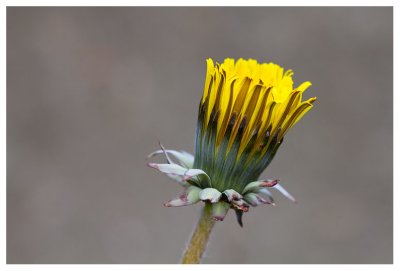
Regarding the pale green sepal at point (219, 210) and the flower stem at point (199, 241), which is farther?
the flower stem at point (199, 241)

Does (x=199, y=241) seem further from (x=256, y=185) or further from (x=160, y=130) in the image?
(x=160, y=130)

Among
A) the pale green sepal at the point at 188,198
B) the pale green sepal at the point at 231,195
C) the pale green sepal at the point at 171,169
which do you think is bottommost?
the pale green sepal at the point at 188,198

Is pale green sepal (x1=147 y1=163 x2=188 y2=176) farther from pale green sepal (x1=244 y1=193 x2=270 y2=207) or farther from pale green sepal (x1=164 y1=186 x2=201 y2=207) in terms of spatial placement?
pale green sepal (x1=244 y1=193 x2=270 y2=207)

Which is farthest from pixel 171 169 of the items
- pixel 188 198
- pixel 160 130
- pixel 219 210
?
pixel 160 130

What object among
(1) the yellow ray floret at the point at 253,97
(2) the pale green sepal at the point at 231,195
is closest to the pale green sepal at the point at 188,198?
(2) the pale green sepal at the point at 231,195

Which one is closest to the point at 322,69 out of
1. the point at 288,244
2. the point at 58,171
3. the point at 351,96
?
the point at 351,96

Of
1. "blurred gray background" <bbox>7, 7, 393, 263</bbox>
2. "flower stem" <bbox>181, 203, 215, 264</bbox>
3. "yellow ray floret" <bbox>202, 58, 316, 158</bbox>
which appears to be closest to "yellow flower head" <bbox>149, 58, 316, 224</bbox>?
"yellow ray floret" <bbox>202, 58, 316, 158</bbox>

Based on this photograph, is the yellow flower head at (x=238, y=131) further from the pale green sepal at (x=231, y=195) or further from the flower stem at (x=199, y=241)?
the flower stem at (x=199, y=241)
